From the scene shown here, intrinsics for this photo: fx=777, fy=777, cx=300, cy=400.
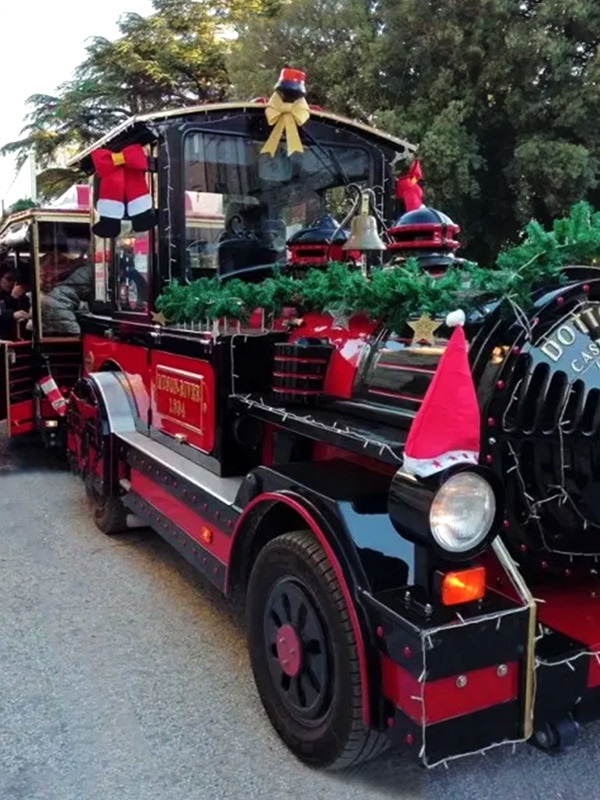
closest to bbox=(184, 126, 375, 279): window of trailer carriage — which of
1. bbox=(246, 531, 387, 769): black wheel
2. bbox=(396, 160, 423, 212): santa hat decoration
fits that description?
bbox=(396, 160, 423, 212): santa hat decoration

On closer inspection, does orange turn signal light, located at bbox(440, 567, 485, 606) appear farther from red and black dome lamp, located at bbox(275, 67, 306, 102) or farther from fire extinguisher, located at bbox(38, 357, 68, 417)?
fire extinguisher, located at bbox(38, 357, 68, 417)

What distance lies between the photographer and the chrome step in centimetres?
333

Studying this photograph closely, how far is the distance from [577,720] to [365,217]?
2.36 metres

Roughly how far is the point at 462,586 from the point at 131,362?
313 cm

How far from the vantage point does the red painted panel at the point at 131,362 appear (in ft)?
15.0

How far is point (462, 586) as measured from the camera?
2088mm

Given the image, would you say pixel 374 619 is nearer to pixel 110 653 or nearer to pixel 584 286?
pixel 584 286

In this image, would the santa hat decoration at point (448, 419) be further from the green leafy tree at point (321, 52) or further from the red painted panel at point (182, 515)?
the green leafy tree at point (321, 52)

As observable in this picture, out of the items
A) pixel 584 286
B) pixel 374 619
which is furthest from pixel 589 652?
pixel 584 286

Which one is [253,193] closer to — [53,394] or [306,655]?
[306,655]

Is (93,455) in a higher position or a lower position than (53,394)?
lower

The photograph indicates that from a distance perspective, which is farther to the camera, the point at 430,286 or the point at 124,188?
the point at 124,188

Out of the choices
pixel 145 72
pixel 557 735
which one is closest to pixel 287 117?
pixel 557 735

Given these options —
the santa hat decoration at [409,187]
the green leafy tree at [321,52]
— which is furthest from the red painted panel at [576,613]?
the green leafy tree at [321,52]
